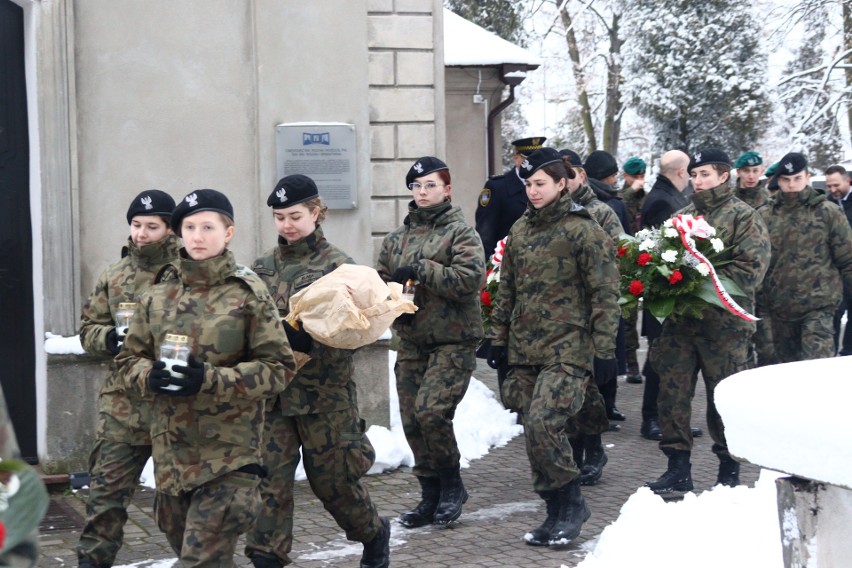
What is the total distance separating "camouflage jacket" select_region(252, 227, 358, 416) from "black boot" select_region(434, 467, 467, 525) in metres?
1.42

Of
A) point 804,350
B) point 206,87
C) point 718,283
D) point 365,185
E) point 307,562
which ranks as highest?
point 206,87

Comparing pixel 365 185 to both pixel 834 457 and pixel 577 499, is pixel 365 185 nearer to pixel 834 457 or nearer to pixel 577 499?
pixel 577 499

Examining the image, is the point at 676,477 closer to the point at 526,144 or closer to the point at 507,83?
the point at 526,144

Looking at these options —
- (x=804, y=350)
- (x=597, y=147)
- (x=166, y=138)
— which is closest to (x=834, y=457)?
(x=166, y=138)

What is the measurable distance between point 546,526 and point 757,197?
5.46 m

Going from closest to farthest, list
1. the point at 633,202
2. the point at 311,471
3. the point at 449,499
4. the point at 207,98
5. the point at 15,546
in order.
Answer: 1. the point at 15,546
2. the point at 311,471
3. the point at 449,499
4. the point at 207,98
5. the point at 633,202

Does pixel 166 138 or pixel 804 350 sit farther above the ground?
pixel 166 138

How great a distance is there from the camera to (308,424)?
5914 millimetres

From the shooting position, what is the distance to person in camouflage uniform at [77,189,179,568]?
5887 mm

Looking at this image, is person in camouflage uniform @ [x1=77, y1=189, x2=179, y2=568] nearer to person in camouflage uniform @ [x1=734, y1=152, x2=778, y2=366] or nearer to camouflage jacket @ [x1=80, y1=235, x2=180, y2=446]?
camouflage jacket @ [x1=80, y1=235, x2=180, y2=446]

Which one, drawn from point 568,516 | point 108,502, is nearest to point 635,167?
point 568,516

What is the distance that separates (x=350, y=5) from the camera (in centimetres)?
904

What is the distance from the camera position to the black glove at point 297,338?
18.7 ft

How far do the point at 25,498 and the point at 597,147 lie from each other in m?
37.8
